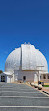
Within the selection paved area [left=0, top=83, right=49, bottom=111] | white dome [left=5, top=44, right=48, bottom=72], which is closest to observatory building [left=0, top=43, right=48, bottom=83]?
white dome [left=5, top=44, right=48, bottom=72]

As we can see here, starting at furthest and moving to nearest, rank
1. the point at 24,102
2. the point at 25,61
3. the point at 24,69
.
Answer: the point at 25,61
the point at 24,69
the point at 24,102

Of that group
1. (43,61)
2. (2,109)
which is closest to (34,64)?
(43,61)

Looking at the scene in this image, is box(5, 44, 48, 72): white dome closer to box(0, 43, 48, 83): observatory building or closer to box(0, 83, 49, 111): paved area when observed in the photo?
box(0, 43, 48, 83): observatory building

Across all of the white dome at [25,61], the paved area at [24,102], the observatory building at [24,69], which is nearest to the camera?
the paved area at [24,102]

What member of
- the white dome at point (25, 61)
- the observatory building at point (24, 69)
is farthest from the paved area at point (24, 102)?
the white dome at point (25, 61)

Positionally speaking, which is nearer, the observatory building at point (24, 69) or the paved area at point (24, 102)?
the paved area at point (24, 102)

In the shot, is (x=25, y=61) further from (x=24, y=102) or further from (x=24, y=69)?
(x=24, y=102)

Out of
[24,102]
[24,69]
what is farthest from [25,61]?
[24,102]

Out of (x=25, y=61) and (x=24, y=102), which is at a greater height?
(x=25, y=61)

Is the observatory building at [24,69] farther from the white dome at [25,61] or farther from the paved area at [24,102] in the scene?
the paved area at [24,102]

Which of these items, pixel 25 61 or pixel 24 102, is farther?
pixel 25 61

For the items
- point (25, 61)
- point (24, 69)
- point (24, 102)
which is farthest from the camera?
point (25, 61)

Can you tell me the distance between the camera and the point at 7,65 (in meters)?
43.4

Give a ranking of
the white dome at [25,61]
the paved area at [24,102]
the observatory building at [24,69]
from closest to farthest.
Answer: the paved area at [24,102] < the observatory building at [24,69] < the white dome at [25,61]
